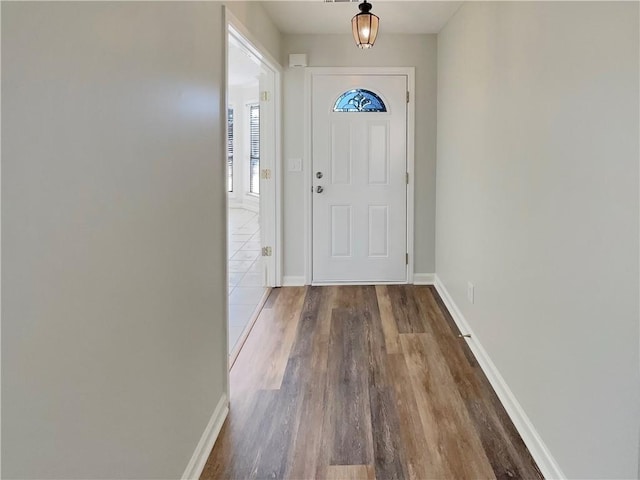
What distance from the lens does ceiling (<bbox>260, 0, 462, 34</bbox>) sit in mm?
3266

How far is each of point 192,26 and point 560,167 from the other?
147 cm

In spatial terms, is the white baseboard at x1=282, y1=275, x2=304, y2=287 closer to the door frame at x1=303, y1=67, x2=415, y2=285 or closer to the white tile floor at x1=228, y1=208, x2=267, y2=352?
the door frame at x1=303, y1=67, x2=415, y2=285

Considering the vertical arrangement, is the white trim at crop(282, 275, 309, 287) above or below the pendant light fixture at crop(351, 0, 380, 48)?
below

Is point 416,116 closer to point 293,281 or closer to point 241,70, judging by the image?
point 293,281

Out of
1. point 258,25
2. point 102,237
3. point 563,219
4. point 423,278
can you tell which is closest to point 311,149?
point 258,25

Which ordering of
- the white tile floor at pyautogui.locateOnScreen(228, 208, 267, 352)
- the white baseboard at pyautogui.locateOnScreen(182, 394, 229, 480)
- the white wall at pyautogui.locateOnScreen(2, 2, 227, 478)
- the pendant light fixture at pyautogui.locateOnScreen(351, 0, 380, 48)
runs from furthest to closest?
the white tile floor at pyautogui.locateOnScreen(228, 208, 267, 352)
the pendant light fixture at pyautogui.locateOnScreen(351, 0, 380, 48)
the white baseboard at pyautogui.locateOnScreen(182, 394, 229, 480)
the white wall at pyautogui.locateOnScreen(2, 2, 227, 478)

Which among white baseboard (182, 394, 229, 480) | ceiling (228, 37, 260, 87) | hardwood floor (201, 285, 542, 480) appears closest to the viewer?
white baseboard (182, 394, 229, 480)

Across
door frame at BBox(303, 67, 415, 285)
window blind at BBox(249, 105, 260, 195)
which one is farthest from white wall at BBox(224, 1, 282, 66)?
window blind at BBox(249, 105, 260, 195)

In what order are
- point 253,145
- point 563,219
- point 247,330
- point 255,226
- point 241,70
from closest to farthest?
1. point 563,219
2. point 247,330
3. point 241,70
4. point 255,226
5. point 253,145

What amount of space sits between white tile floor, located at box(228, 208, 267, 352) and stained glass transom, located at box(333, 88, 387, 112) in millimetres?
1778

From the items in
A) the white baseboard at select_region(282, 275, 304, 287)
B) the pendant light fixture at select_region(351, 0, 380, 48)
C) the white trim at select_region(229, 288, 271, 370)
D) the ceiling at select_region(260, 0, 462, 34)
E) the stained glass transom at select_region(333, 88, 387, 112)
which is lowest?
the white trim at select_region(229, 288, 271, 370)

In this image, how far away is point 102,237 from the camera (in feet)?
3.56

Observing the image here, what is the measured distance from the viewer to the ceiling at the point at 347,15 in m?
3.27

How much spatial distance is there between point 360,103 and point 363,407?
2859mm
